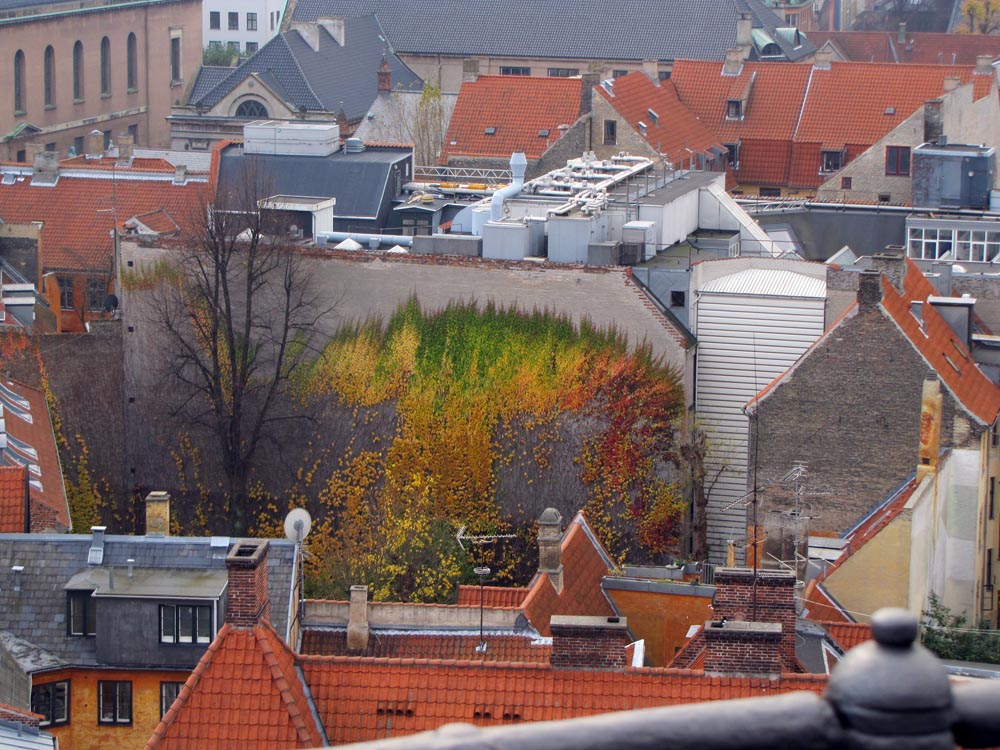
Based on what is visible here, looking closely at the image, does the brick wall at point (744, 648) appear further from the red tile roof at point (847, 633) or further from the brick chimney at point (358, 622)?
the brick chimney at point (358, 622)

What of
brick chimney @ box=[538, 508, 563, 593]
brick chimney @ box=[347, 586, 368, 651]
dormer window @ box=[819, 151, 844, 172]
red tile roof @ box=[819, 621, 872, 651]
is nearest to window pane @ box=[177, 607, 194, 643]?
brick chimney @ box=[347, 586, 368, 651]

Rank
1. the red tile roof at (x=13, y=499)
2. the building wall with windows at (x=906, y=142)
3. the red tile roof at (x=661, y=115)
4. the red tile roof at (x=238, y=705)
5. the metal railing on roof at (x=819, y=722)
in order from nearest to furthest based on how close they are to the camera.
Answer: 1. the metal railing on roof at (x=819, y=722)
2. the red tile roof at (x=238, y=705)
3. the red tile roof at (x=13, y=499)
4. the building wall with windows at (x=906, y=142)
5. the red tile roof at (x=661, y=115)

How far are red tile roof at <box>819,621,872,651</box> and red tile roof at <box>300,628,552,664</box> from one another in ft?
12.1

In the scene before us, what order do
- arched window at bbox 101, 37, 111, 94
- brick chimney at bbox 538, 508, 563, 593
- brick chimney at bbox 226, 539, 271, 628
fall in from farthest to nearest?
arched window at bbox 101, 37, 111, 94 → brick chimney at bbox 538, 508, 563, 593 → brick chimney at bbox 226, 539, 271, 628

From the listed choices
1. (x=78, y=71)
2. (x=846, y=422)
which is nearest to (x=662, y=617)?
(x=846, y=422)

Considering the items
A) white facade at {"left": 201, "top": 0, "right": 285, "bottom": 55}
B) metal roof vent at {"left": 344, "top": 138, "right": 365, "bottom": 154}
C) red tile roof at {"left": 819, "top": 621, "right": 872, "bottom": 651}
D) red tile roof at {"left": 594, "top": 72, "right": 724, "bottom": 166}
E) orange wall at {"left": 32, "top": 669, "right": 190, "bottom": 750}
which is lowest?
orange wall at {"left": 32, "top": 669, "right": 190, "bottom": 750}

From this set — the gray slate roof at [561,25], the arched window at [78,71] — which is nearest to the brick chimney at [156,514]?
the gray slate roof at [561,25]

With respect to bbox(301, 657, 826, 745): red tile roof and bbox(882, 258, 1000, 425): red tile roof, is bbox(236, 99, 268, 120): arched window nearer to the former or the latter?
bbox(882, 258, 1000, 425): red tile roof

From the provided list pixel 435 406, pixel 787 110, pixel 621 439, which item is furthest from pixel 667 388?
pixel 787 110

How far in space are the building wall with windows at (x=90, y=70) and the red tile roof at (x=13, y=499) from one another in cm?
5391

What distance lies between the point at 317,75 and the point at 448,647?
5932 centimetres

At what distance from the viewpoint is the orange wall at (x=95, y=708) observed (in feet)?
80.6

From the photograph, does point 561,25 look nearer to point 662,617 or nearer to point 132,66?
point 132,66

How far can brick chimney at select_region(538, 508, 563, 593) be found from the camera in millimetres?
26766
